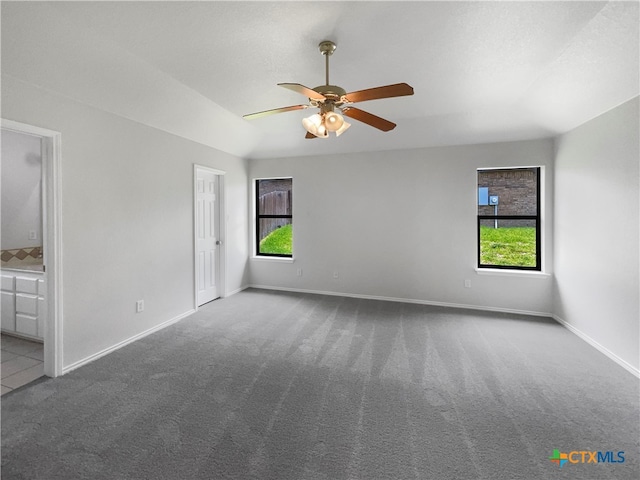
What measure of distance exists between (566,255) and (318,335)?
3.33m

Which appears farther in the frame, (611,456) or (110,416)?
(110,416)

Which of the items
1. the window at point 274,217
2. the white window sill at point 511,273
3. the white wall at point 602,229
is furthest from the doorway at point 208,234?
the white wall at point 602,229

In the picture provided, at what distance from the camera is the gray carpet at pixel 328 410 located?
1.64m

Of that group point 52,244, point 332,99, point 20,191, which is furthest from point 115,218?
point 332,99

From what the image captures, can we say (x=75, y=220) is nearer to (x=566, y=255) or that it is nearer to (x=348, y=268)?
(x=348, y=268)

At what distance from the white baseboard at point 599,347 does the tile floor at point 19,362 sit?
5.31 m

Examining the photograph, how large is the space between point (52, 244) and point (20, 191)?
2013mm

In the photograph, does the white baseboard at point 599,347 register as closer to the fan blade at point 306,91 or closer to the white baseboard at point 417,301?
the white baseboard at point 417,301

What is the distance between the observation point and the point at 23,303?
320cm

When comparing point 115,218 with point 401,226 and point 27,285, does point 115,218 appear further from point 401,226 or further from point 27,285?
point 401,226

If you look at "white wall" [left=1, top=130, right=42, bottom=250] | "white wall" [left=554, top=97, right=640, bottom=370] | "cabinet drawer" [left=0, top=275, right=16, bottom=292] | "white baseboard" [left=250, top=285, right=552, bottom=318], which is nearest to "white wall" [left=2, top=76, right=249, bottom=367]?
"cabinet drawer" [left=0, top=275, right=16, bottom=292]

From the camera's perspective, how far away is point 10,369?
8.72 feet

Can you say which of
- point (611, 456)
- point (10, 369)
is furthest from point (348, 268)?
point (10, 369)

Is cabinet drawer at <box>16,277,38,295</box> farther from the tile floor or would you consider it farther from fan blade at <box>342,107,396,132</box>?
fan blade at <box>342,107,396,132</box>
